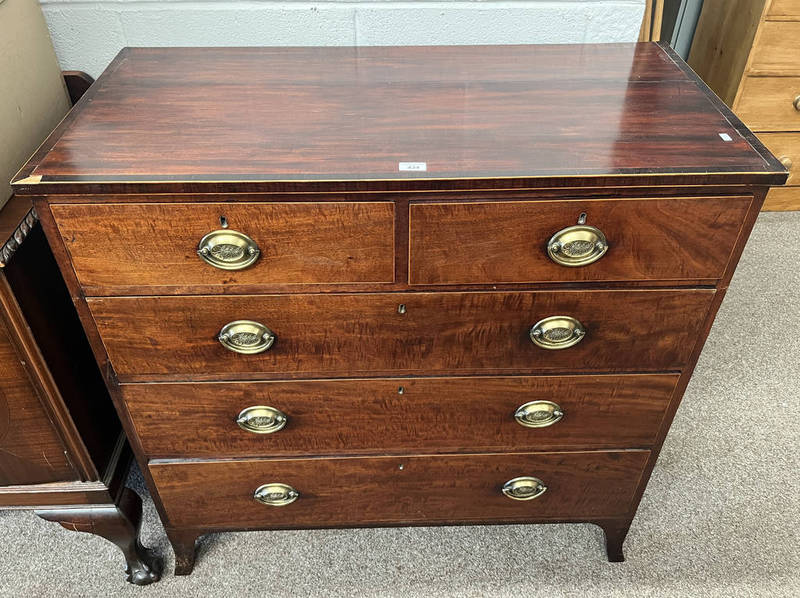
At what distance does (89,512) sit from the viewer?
1.22 meters

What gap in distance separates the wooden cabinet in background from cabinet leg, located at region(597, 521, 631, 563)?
1382 mm

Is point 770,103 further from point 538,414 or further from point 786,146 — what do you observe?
point 538,414

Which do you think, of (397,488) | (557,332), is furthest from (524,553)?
(557,332)

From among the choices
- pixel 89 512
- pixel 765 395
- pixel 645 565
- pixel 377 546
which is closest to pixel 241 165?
pixel 89 512

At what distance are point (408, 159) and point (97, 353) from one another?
53 cm

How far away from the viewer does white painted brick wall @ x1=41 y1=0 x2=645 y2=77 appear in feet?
4.07

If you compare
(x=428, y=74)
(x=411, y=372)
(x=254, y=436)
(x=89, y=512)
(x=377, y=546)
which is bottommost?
(x=377, y=546)

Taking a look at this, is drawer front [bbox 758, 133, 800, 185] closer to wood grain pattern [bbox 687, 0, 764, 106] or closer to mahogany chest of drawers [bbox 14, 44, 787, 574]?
wood grain pattern [bbox 687, 0, 764, 106]

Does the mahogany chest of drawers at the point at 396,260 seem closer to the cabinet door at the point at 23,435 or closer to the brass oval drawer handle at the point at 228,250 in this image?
the brass oval drawer handle at the point at 228,250

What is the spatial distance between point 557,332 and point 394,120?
38 centimetres

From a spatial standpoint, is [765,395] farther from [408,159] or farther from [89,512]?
[89,512]

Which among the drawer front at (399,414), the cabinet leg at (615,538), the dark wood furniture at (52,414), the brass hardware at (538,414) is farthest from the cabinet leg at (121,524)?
the cabinet leg at (615,538)

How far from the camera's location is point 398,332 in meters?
0.96

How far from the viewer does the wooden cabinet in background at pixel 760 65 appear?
6.33ft
